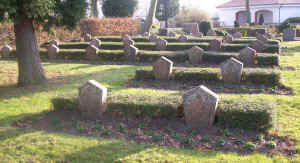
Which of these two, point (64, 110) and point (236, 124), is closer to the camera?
point (236, 124)

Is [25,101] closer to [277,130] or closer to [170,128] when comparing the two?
[170,128]

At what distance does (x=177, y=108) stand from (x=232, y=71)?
4.13m

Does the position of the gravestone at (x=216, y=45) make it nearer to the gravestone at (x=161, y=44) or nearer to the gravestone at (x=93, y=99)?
the gravestone at (x=161, y=44)

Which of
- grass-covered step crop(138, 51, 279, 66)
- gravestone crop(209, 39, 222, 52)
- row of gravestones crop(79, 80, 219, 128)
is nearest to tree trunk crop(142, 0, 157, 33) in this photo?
gravestone crop(209, 39, 222, 52)

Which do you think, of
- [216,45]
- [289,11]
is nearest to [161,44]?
[216,45]

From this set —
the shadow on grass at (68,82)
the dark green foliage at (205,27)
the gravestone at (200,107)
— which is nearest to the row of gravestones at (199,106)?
the gravestone at (200,107)

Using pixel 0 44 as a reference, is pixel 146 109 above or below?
below

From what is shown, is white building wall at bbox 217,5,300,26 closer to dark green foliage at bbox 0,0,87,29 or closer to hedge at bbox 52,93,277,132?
dark green foliage at bbox 0,0,87,29

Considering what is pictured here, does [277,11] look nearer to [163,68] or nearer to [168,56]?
[168,56]

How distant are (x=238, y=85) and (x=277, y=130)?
12.6 feet

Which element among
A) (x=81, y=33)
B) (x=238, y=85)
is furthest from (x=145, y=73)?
(x=81, y=33)

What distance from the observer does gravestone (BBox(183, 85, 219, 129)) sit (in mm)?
5770

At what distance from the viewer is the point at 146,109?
6.21 metres

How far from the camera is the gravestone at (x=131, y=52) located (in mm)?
15398
